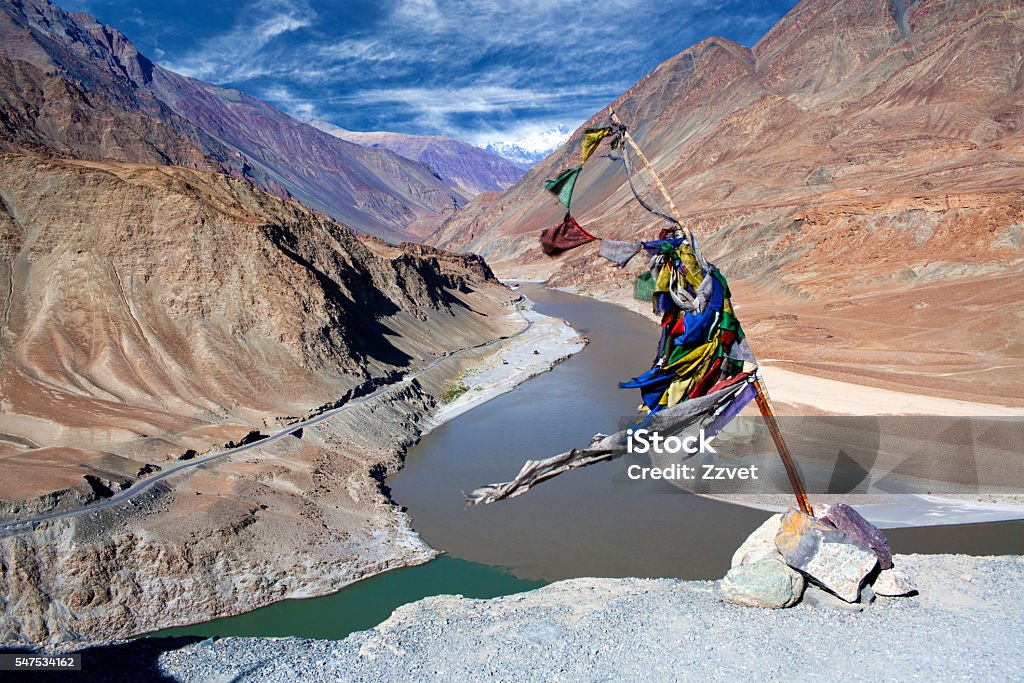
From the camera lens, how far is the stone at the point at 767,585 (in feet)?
32.5

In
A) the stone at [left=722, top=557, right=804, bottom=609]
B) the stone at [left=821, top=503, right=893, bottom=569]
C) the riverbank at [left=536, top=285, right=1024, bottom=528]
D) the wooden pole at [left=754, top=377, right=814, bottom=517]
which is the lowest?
the riverbank at [left=536, top=285, right=1024, bottom=528]

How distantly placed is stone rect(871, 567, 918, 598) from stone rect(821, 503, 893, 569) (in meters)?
Answer: 0.20

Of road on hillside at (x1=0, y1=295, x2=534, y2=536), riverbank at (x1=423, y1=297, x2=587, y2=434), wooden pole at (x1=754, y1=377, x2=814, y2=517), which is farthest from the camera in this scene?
riverbank at (x1=423, y1=297, x2=587, y2=434)

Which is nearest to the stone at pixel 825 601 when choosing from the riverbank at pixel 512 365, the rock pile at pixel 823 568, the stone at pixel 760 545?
the rock pile at pixel 823 568

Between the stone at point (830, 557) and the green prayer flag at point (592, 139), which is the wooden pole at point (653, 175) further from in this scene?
the stone at point (830, 557)

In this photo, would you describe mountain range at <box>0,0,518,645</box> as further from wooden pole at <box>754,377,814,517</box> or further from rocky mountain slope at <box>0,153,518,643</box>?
wooden pole at <box>754,377,814,517</box>

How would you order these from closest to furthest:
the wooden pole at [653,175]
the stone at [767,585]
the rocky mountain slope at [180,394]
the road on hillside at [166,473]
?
the wooden pole at [653,175]
the stone at [767,585]
the road on hillside at [166,473]
the rocky mountain slope at [180,394]

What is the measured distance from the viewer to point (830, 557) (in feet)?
32.0

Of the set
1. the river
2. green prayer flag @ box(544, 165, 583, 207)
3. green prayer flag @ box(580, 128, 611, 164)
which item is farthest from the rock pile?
green prayer flag @ box(580, 128, 611, 164)

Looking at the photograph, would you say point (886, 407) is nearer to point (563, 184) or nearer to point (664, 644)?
point (664, 644)

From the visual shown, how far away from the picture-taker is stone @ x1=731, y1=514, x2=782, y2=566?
1089 centimetres

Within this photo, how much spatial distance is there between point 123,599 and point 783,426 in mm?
21711

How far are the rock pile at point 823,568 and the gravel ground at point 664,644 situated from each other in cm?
22

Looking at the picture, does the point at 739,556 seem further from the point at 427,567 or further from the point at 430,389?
the point at 430,389
